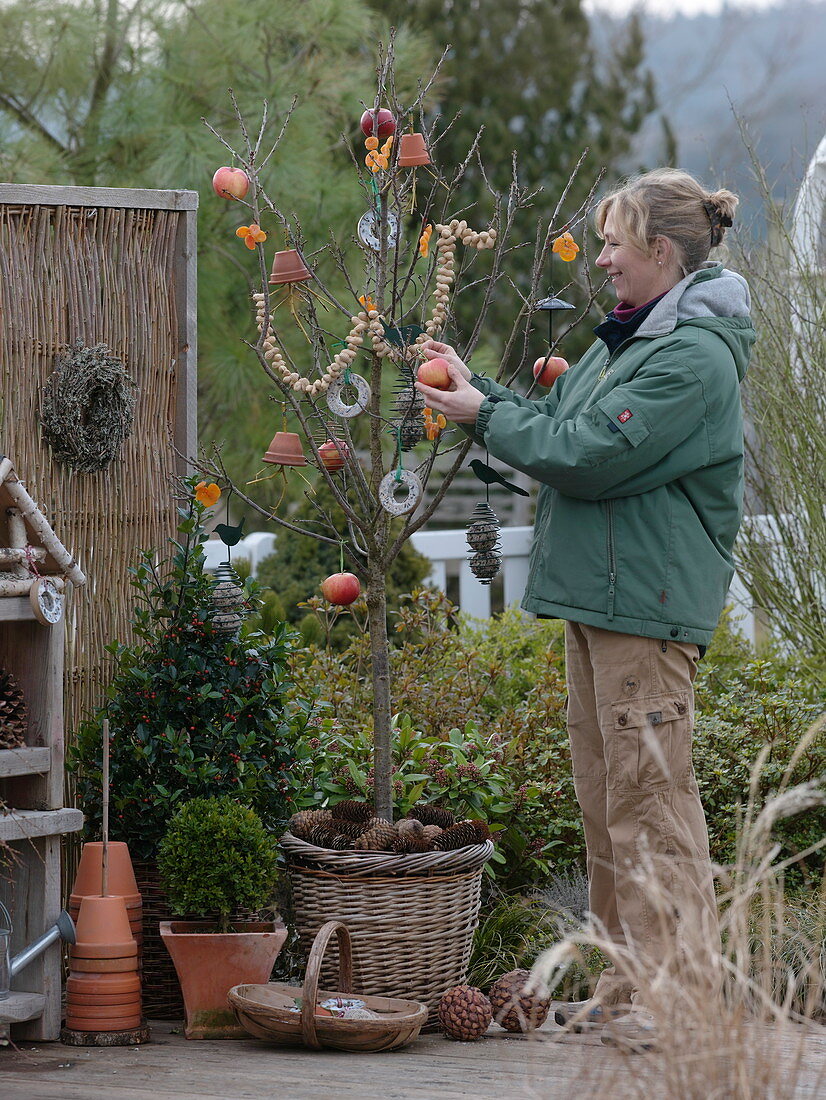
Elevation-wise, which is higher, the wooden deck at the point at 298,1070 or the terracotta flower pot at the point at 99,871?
the terracotta flower pot at the point at 99,871

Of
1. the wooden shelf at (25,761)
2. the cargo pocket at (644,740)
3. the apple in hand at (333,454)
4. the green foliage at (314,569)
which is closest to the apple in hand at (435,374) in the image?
the apple in hand at (333,454)

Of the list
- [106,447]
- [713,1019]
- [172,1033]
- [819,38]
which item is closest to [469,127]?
[819,38]

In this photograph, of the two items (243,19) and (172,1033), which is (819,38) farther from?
(172,1033)

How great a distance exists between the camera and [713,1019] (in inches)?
62.2

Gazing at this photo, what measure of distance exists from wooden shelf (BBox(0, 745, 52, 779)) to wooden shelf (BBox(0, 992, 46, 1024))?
1.50 ft

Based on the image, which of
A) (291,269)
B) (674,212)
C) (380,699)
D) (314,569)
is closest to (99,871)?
(380,699)

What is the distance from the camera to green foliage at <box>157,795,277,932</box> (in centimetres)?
288

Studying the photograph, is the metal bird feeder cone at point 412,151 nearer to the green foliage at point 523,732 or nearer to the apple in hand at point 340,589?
the apple in hand at point 340,589

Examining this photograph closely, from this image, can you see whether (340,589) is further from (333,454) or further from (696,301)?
(696,301)

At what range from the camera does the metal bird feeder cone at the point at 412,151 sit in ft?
9.98

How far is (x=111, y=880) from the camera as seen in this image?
2.96 meters

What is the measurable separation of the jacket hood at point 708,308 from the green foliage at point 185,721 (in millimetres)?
1163

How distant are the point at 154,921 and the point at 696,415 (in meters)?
1.71

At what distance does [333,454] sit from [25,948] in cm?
128
